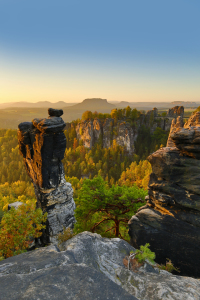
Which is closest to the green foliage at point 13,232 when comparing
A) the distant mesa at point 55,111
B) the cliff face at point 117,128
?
the distant mesa at point 55,111

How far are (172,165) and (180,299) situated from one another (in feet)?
30.8

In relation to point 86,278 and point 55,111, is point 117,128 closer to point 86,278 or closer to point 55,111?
point 55,111

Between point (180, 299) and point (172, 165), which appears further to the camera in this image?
point (172, 165)

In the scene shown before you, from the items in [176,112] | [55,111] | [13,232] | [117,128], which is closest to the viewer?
[13,232]

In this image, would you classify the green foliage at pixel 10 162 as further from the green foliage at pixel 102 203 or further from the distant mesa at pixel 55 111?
the green foliage at pixel 102 203

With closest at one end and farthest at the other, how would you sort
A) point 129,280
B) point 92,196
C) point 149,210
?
point 129,280, point 149,210, point 92,196

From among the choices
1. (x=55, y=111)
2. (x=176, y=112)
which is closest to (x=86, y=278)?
(x=55, y=111)

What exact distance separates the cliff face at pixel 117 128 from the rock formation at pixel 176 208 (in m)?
108

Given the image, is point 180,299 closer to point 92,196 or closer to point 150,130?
point 92,196

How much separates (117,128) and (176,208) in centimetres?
11427

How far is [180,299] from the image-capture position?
5.83m

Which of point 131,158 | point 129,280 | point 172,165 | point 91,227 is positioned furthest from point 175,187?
point 131,158

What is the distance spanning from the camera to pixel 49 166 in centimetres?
2169

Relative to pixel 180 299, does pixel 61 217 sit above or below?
below
